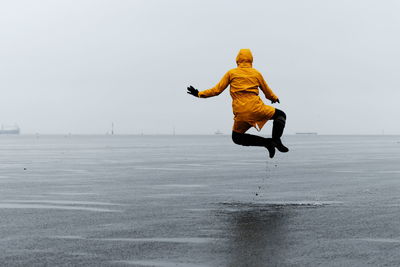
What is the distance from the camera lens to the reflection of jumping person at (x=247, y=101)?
10.7 m

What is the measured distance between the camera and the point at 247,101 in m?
10.7

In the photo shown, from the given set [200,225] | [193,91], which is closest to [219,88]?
[193,91]

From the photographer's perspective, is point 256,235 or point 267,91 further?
point 267,91

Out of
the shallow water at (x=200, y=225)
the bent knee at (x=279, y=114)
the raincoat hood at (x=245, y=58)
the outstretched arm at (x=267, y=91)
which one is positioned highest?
the raincoat hood at (x=245, y=58)

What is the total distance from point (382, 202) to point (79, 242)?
21.1 feet

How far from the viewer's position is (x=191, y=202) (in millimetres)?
12320

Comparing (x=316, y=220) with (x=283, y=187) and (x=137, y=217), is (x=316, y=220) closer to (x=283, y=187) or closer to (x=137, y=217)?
(x=137, y=217)

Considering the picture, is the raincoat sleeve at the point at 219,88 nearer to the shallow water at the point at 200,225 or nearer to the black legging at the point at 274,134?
the black legging at the point at 274,134

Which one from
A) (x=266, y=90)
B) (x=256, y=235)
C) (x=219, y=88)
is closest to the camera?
(x=256, y=235)

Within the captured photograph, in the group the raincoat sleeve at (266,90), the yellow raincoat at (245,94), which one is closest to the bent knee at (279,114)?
the yellow raincoat at (245,94)

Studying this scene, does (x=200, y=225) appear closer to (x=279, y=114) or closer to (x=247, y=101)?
(x=247, y=101)

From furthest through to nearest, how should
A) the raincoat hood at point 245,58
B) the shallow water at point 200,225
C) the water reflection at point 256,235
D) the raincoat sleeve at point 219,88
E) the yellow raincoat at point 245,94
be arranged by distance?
the raincoat hood at point 245,58
the raincoat sleeve at point 219,88
the yellow raincoat at point 245,94
the shallow water at point 200,225
the water reflection at point 256,235

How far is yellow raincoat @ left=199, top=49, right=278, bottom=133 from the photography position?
35.0 ft

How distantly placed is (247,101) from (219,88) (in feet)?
1.65
